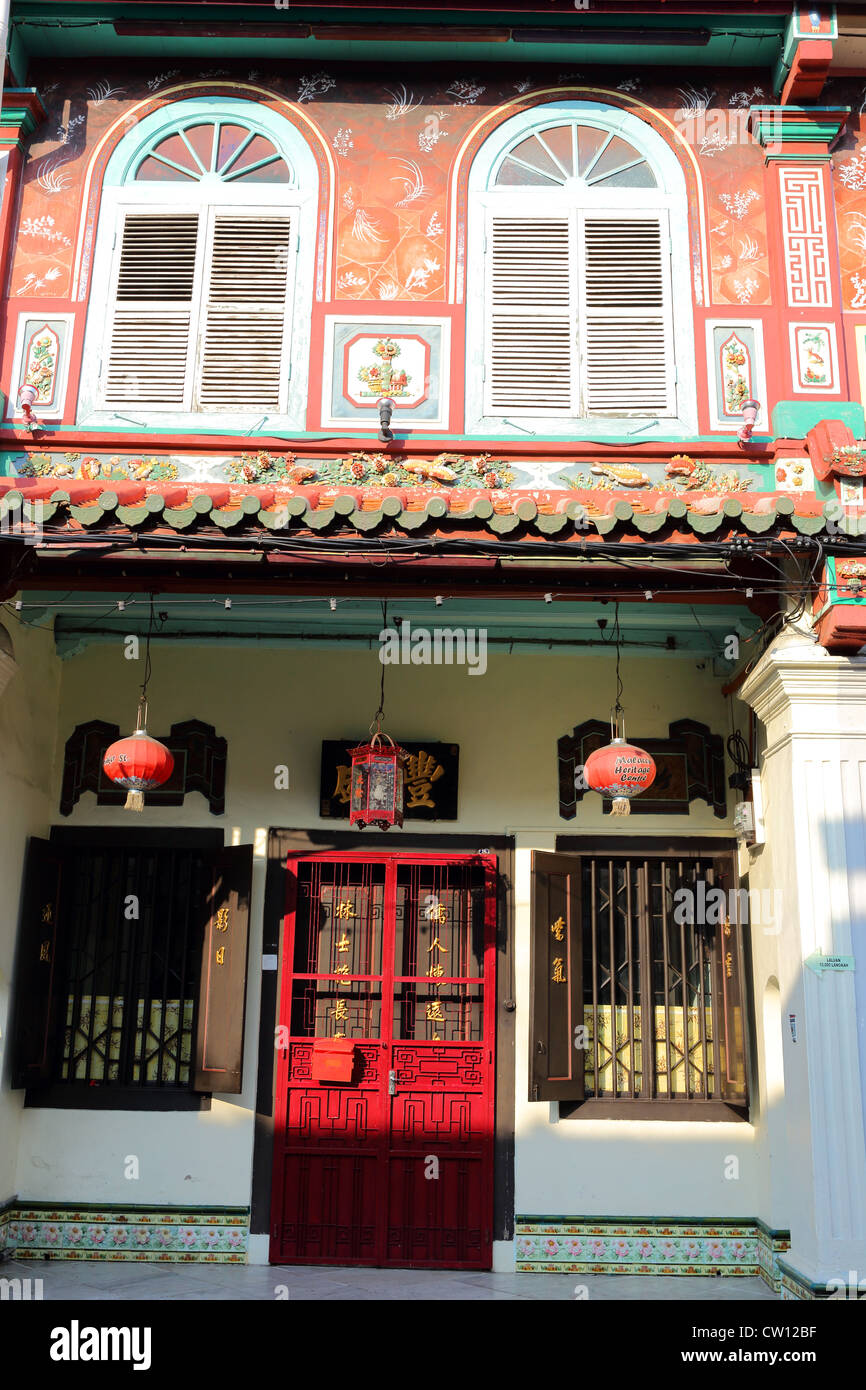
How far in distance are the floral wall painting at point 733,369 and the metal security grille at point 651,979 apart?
302 centimetres

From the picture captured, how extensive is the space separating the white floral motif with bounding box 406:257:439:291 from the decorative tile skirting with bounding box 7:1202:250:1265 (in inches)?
230

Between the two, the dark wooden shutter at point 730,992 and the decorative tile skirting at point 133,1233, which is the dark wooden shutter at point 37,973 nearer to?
the decorative tile skirting at point 133,1233

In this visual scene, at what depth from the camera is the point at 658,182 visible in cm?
729

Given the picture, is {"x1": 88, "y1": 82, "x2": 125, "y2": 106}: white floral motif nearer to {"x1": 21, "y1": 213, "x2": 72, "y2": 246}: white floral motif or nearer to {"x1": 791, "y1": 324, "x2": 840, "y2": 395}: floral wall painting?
{"x1": 21, "y1": 213, "x2": 72, "y2": 246}: white floral motif

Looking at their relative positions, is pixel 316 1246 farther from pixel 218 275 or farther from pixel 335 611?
pixel 218 275

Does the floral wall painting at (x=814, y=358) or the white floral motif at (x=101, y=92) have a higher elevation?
the white floral motif at (x=101, y=92)

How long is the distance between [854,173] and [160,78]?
14.1 feet

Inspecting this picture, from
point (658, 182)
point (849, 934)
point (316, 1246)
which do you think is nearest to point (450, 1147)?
point (316, 1246)

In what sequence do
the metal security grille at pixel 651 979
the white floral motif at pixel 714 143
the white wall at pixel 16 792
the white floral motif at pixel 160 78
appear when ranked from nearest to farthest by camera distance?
the white floral motif at pixel 714 143 < the white floral motif at pixel 160 78 < the white wall at pixel 16 792 < the metal security grille at pixel 651 979

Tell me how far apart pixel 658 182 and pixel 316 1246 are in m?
6.96

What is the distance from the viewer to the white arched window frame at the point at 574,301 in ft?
22.8

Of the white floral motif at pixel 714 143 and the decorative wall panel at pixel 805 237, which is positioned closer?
the decorative wall panel at pixel 805 237

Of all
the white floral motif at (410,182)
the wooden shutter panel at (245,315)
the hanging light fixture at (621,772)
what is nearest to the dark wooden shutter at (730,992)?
the hanging light fixture at (621,772)

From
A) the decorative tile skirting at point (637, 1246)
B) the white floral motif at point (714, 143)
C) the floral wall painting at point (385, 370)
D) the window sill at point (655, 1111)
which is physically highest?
the white floral motif at point (714, 143)
